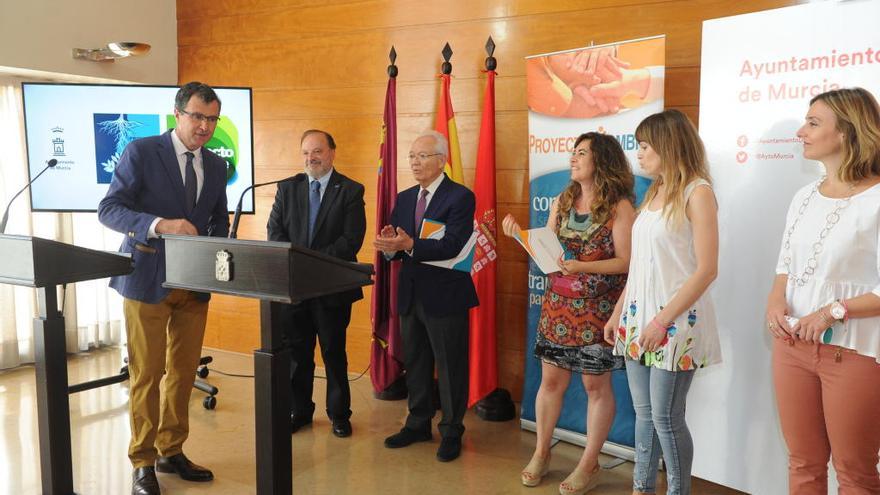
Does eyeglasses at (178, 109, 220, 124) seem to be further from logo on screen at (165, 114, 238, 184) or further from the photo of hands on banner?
logo on screen at (165, 114, 238, 184)

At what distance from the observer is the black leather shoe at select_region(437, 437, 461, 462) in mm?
3273

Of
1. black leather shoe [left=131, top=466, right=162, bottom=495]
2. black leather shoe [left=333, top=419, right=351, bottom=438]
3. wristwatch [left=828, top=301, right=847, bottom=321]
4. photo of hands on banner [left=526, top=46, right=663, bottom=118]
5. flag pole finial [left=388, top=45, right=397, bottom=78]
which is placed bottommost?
black leather shoe [left=333, top=419, right=351, bottom=438]

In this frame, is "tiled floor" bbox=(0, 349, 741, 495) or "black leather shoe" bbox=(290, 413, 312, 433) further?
"black leather shoe" bbox=(290, 413, 312, 433)

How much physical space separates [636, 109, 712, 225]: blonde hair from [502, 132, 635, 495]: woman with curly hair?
460 millimetres

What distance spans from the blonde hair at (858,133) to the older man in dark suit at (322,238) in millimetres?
2155

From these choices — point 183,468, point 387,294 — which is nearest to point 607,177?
point 387,294

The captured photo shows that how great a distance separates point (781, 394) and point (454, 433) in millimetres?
1538

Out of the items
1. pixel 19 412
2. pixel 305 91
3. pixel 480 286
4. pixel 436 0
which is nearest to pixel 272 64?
pixel 305 91

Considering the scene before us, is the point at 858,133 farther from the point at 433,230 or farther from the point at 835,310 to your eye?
the point at 433,230

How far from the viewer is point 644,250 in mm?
2426

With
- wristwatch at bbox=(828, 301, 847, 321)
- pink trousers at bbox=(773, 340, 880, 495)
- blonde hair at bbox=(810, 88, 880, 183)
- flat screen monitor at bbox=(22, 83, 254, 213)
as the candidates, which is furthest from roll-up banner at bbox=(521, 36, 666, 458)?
flat screen monitor at bbox=(22, 83, 254, 213)

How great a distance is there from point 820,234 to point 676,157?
498 millimetres

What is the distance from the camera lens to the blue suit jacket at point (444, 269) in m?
3.19

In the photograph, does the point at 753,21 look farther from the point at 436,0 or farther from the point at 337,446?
the point at 337,446
